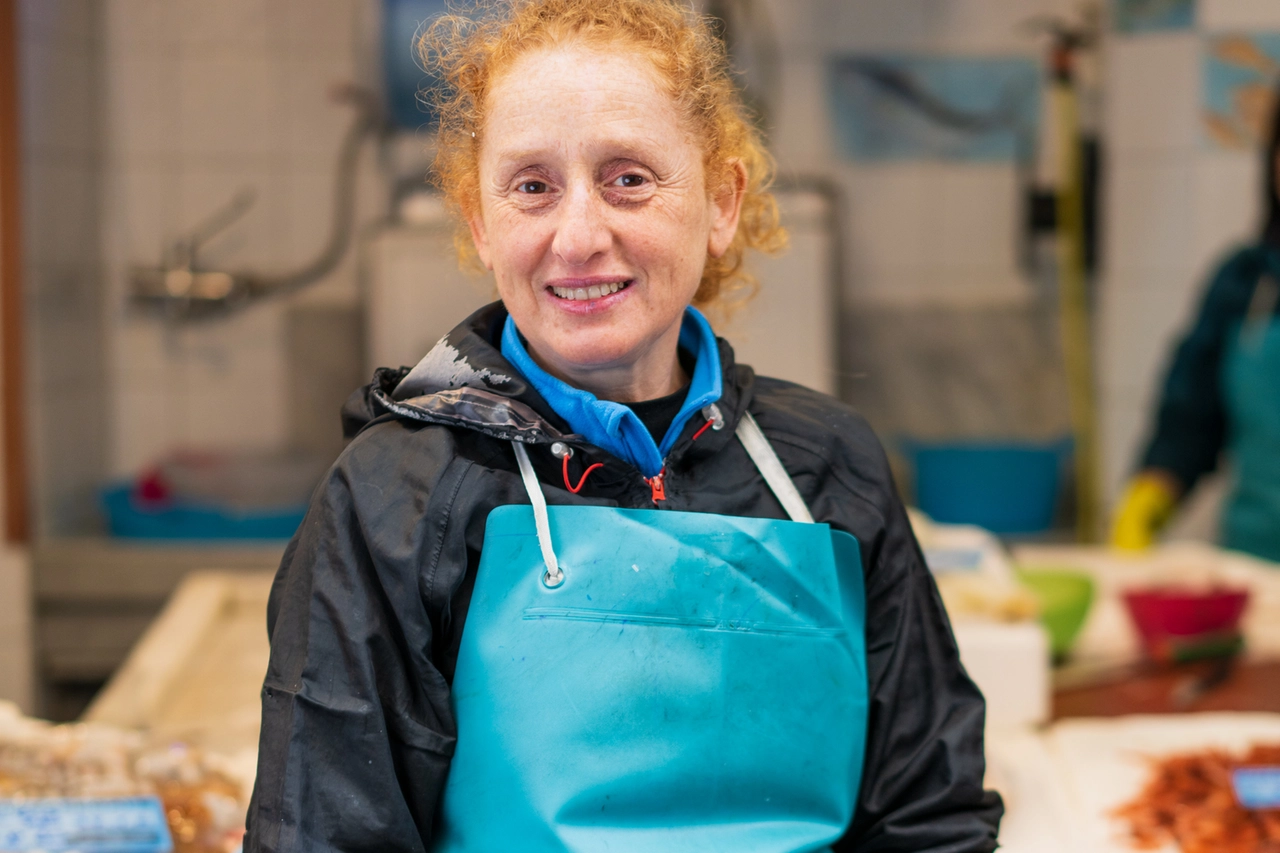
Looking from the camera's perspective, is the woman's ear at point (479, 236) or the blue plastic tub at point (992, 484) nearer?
the woman's ear at point (479, 236)

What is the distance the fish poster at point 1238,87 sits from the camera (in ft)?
9.25

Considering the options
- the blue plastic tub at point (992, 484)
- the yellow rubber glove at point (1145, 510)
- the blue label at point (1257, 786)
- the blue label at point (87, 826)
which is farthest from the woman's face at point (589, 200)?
the blue plastic tub at point (992, 484)

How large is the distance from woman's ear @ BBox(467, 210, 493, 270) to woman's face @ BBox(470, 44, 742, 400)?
39 mm

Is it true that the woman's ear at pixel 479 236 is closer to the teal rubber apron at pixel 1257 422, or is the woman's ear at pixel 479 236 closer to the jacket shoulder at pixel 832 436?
the jacket shoulder at pixel 832 436

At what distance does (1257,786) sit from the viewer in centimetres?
121

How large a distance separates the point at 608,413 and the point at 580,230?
5.2 inches

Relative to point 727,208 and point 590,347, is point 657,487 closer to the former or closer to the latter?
point 590,347

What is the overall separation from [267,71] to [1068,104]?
6.61 ft

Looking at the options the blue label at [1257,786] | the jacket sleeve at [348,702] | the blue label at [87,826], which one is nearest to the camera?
the jacket sleeve at [348,702]

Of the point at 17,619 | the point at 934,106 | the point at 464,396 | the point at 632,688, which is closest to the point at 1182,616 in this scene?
the point at 632,688

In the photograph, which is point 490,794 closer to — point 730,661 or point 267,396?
point 730,661

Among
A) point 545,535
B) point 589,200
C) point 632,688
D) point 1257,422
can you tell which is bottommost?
Result: point 1257,422

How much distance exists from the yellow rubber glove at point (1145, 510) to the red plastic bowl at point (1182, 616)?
2.16 ft

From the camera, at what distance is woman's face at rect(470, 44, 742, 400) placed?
2.81 ft
